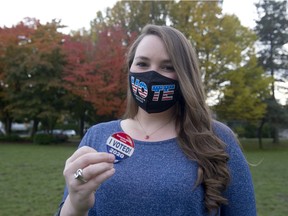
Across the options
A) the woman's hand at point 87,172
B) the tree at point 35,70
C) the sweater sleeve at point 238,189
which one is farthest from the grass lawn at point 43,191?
the tree at point 35,70

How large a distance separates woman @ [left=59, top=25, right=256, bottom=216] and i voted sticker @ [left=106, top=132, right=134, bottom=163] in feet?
0.35

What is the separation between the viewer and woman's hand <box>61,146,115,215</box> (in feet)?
4.85

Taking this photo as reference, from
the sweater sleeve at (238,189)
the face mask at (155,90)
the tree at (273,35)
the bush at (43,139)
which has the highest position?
the tree at (273,35)

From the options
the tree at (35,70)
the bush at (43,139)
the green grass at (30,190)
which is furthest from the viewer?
the bush at (43,139)

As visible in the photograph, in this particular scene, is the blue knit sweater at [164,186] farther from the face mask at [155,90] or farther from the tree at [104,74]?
the tree at [104,74]

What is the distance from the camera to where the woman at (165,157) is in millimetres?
1712

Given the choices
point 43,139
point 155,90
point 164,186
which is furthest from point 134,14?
point 164,186

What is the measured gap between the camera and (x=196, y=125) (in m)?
2.01

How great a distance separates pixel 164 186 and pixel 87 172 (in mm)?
443

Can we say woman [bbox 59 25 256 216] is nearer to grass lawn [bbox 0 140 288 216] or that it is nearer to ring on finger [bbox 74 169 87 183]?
ring on finger [bbox 74 169 87 183]

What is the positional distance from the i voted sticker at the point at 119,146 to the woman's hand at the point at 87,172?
0.18 m

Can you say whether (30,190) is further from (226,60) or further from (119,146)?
(226,60)

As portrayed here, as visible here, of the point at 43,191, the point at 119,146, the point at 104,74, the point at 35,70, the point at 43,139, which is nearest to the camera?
the point at 119,146

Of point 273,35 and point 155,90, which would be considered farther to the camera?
point 273,35
